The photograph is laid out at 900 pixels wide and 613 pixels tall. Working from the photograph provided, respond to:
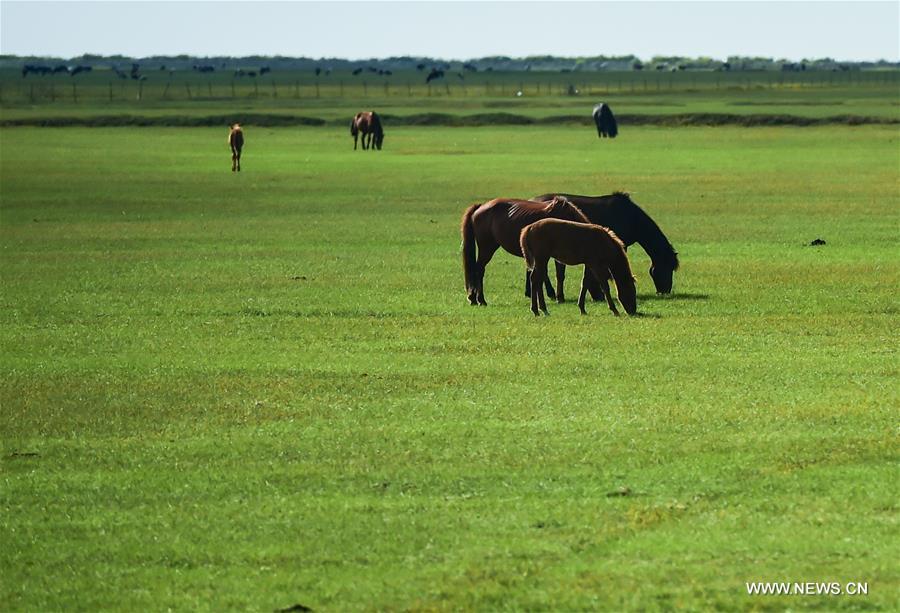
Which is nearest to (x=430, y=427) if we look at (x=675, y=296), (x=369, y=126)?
(x=675, y=296)

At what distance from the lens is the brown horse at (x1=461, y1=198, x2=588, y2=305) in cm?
1869

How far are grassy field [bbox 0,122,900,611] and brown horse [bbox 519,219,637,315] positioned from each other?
442 millimetres

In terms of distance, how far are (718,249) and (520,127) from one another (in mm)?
52436

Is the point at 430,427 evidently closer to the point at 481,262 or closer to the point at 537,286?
the point at 537,286

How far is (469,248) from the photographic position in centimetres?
1895

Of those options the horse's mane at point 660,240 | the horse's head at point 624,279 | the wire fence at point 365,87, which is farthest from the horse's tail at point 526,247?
the wire fence at point 365,87

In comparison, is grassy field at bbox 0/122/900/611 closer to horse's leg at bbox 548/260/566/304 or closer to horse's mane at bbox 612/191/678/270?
horse's mane at bbox 612/191/678/270

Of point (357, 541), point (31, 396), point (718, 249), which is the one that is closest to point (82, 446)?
point (31, 396)

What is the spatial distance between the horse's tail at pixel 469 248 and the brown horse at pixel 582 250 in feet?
4.04

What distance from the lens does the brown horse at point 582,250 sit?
57.3ft

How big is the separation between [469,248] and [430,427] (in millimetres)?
7192

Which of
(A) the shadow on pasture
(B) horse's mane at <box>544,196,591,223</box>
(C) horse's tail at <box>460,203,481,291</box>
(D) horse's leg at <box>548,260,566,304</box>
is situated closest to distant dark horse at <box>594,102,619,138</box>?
(A) the shadow on pasture

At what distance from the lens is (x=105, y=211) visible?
3353cm

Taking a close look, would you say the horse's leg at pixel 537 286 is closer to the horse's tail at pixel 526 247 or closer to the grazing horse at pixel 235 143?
the horse's tail at pixel 526 247
